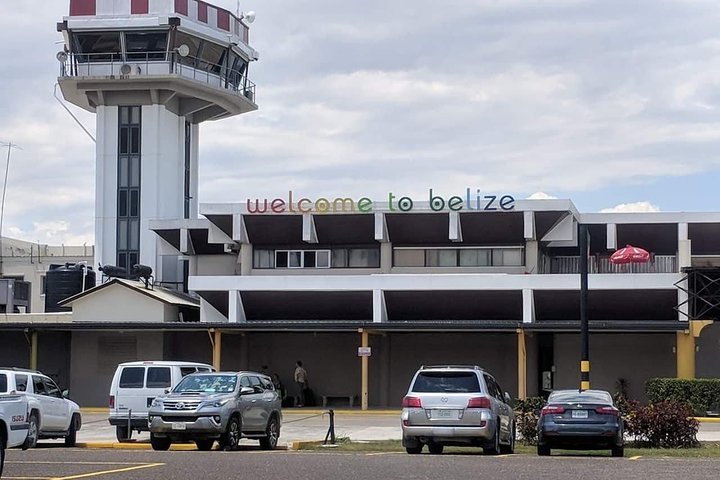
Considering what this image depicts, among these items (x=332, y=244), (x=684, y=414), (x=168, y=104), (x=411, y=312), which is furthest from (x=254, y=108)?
(x=684, y=414)

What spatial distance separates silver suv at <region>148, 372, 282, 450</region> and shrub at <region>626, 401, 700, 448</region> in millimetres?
8104

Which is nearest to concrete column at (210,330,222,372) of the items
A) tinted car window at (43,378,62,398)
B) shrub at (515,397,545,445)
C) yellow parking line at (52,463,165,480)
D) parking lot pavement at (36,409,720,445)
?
parking lot pavement at (36,409,720,445)

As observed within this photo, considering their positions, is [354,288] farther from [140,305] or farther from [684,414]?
[684,414]

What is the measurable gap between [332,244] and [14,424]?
3071 cm

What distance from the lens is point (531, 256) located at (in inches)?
1799

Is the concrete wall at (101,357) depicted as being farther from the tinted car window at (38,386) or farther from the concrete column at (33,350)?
the tinted car window at (38,386)

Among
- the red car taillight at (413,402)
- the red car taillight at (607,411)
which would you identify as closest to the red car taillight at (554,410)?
the red car taillight at (607,411)

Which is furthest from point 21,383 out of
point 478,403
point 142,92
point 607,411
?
point 142,92

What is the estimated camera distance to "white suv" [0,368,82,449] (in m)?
24.4

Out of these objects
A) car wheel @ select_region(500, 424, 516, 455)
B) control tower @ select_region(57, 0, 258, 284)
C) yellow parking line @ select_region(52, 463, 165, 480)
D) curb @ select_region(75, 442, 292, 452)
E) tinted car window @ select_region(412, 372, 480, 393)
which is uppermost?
control tower @ select_region(57, 0, 258, 284)

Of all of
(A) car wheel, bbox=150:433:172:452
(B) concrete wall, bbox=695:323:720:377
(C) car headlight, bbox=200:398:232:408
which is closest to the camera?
(C) car headlight, bbox=200:398:232:408

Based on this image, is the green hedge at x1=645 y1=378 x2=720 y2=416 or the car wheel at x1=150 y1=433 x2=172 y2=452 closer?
the car wheel at x1=150 y1=433 x2=172 y2=452

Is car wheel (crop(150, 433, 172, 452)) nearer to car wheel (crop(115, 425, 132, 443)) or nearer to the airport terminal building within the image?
car wheel (crop(115, 425, 132, 443))

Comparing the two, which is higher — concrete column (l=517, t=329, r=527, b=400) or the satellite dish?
the satellite dish
